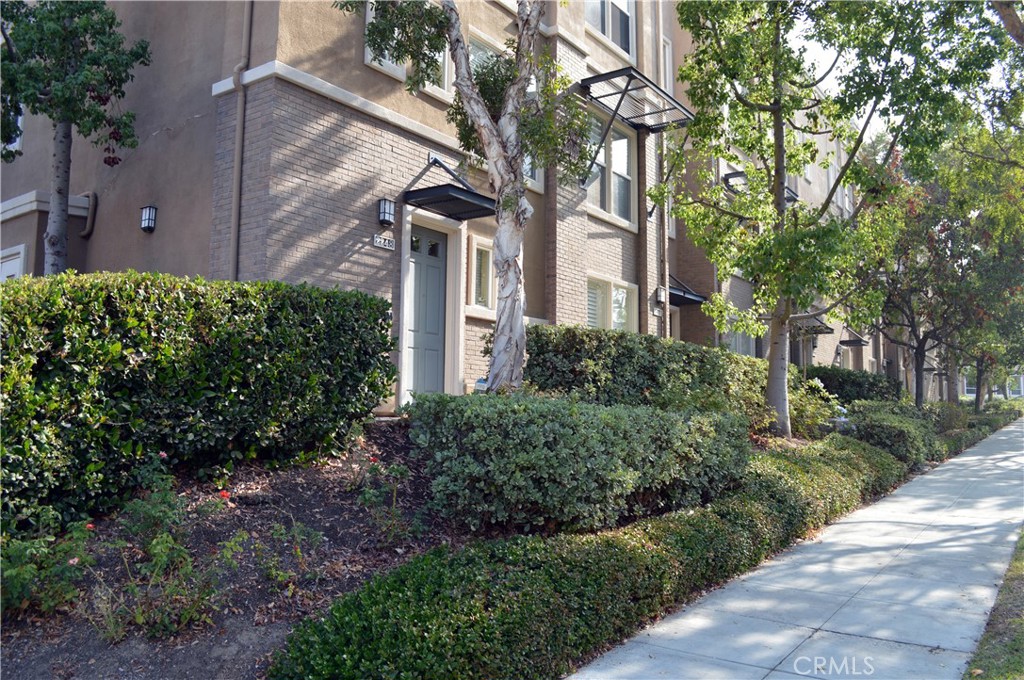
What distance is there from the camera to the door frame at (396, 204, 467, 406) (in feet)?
33.2

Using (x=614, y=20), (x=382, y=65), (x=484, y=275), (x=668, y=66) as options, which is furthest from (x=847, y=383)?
(x=382, y=65)

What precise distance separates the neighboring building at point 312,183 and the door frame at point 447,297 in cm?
2

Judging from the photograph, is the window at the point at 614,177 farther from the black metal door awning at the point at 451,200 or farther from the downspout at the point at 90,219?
the downspout at the point at 90,219

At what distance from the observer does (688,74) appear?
41.6ft

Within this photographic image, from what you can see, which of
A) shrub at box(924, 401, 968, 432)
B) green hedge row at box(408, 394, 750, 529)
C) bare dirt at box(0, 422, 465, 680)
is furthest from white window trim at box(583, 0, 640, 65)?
shrub at box(924, 401, 968, 432)

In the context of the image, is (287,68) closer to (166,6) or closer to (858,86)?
(166,6)

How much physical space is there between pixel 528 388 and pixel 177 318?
3.58 meters

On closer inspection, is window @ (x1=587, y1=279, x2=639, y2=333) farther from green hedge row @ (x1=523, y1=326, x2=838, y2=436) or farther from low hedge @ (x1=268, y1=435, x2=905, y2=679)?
low hedge @ (x1=268, y1=435, x2=905, y2=679)

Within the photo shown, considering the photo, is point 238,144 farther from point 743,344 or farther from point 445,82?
point 743,344

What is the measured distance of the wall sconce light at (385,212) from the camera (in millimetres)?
9828

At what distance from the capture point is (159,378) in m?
5.79

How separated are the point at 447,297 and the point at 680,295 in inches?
300

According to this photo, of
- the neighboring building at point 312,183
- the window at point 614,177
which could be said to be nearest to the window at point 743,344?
the window at point 614,177

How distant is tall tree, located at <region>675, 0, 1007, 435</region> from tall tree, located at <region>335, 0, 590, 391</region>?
3.60 meters
